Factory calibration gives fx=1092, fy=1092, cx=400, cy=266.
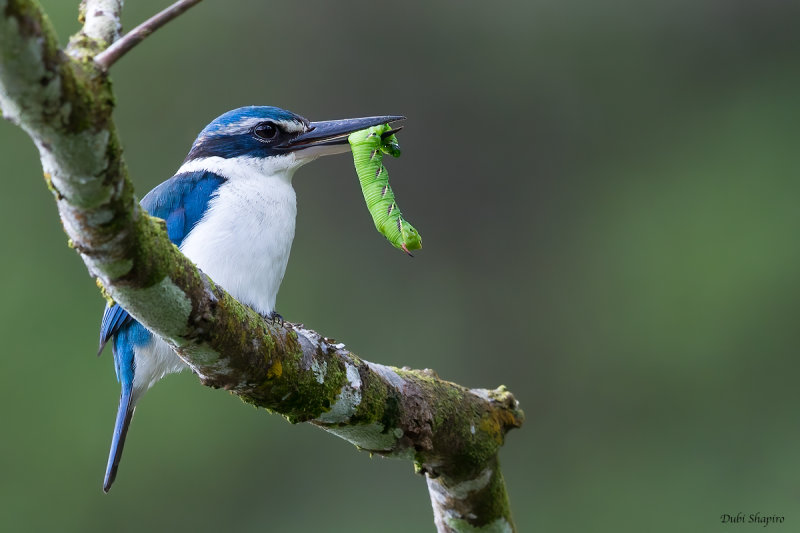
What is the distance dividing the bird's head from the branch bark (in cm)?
104

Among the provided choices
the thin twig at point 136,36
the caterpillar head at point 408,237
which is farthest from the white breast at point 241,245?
the thin twig at point 136,36

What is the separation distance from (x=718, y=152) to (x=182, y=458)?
587 centimetres

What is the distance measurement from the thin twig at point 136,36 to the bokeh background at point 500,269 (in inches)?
281

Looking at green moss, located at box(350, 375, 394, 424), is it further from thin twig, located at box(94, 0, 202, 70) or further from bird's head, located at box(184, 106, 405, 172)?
thin twig, located at box(94, 0, 202, 70)

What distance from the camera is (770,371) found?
972cm

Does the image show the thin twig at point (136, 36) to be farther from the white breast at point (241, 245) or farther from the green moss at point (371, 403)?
the white breast at point (241, 245)

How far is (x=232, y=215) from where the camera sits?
3521 mm

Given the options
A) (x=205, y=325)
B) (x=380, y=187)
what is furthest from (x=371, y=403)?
(x=205, y=325)

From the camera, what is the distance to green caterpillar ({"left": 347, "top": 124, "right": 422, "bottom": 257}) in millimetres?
2859

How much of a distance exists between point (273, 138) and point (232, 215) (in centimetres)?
52

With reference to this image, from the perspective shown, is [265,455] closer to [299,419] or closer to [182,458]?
[182,458]

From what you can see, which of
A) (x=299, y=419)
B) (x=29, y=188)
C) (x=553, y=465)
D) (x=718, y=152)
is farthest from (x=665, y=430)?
(x=299, y=419)

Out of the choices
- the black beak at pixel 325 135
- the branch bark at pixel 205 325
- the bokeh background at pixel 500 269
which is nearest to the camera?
the branch bark at pixel 205 325

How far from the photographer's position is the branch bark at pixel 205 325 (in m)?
1.57
